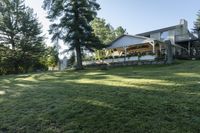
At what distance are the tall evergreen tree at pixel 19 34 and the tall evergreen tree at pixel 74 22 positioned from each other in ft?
26.1

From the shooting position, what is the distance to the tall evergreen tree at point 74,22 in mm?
25781

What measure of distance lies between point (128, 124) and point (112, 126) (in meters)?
0.35

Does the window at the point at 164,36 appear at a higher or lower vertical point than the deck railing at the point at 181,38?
higher

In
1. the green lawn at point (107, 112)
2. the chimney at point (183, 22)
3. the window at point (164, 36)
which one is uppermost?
the chimney at point (183, 22)

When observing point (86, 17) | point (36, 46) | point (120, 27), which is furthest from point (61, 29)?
point (120, 27)

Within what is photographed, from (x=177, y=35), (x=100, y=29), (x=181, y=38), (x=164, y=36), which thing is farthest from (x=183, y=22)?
(x=100, y=29)

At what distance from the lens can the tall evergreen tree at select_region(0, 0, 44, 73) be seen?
108 ft

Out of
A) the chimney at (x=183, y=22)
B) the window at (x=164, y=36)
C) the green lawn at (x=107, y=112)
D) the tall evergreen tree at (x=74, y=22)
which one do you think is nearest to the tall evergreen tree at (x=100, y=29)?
the window at (x=164, y=36)

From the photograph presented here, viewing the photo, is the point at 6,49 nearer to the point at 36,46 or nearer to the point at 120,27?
the point at 36,46

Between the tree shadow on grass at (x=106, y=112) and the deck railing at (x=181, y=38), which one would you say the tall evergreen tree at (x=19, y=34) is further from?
the tree shadow on grass at (x=106, y=112)

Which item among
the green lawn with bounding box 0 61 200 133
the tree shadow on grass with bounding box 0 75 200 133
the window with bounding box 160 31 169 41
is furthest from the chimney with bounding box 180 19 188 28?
the tree shadow on grass with bounding box 0 75 200 133

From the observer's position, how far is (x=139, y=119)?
5.87 m

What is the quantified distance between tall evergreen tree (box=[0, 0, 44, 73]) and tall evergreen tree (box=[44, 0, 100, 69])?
7944 mm

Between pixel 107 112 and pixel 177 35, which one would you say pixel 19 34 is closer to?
pixel 177 35
